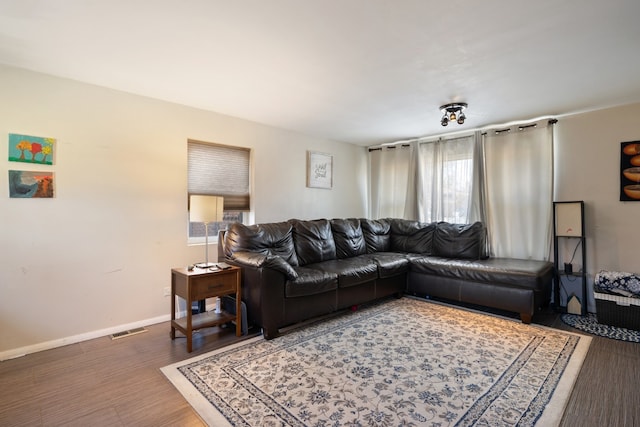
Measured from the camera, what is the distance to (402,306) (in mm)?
3881

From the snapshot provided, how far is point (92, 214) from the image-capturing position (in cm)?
292

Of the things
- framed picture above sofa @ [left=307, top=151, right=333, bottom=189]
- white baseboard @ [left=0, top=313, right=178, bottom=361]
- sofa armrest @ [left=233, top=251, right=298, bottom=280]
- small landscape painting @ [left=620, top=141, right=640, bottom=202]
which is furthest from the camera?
framed picture above sofa @ [left=307, top=151, right=333, bottom=189]

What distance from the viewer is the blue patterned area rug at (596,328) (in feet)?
9.53

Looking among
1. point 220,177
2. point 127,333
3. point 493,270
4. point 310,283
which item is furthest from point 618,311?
point 127,333

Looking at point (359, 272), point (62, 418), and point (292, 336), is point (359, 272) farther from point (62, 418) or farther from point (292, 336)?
point (62, 418)

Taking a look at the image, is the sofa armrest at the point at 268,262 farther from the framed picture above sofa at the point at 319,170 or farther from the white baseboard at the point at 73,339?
the framed picture above sofa at the point at 319,170

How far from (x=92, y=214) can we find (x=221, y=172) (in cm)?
141

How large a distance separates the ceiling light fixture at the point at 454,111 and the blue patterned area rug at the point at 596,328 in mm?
2428

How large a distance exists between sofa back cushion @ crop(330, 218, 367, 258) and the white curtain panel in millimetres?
1798

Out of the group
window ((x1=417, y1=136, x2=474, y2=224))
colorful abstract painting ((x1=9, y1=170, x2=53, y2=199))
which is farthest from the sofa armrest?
window ((x1=417, y1=136, x2=474, y2=224))

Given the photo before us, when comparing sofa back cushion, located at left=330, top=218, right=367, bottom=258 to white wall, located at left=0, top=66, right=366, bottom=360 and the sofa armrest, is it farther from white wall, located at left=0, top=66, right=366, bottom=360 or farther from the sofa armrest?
white wall, located at left=0, top=66, right=366, bottom=360

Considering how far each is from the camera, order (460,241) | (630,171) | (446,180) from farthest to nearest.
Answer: (446,180) → (460,241) → (630,171)

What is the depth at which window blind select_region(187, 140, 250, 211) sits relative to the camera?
12.0 ft

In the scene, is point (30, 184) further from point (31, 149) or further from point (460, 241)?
point (460, 241)
